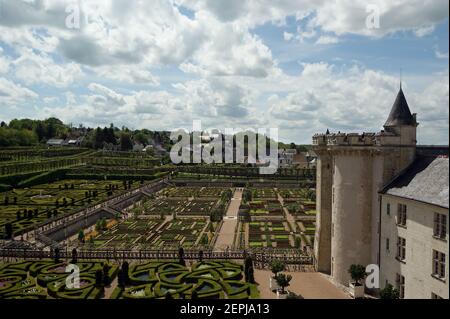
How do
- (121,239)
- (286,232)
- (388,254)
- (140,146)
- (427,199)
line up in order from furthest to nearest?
(140,146) → (286,232) → (121,239) → (388,254) → (427,199)

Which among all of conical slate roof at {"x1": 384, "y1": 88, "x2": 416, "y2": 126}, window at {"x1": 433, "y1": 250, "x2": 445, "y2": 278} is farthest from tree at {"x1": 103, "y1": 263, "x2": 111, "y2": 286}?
conical slate roof at {"x1": 384, "y1": 88, "x2": 416, "y2": 126}

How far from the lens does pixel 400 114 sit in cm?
2758

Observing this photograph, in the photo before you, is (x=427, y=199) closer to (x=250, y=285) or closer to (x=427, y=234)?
(x=427, y=234)

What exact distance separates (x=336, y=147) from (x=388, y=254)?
7945 millimetres

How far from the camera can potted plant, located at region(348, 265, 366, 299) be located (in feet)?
88.9

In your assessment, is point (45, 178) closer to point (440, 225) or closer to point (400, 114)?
point (400, 114)

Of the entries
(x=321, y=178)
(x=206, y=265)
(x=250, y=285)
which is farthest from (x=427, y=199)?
(x=206, y=265)

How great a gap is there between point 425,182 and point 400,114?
6.24 meters

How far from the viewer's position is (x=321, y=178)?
3294 centimetres

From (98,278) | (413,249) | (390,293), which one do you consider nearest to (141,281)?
(98,278)

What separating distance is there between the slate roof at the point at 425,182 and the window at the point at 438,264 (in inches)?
102

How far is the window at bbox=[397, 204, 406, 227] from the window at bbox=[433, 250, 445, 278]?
11.2ft

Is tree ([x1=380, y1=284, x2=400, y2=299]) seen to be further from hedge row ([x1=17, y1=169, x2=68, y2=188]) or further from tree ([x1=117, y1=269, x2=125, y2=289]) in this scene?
hedge row ([x1=17, y1=169, x2=68, y2=188])

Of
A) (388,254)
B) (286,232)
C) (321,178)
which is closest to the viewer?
(388,254)
